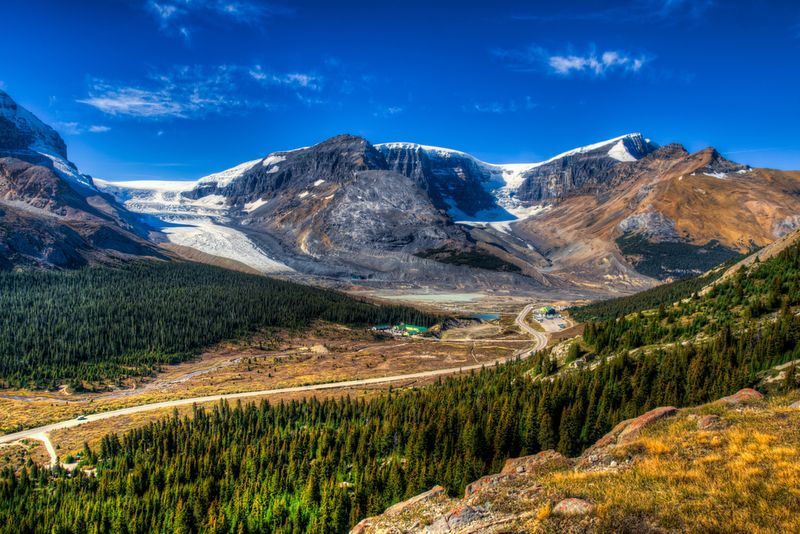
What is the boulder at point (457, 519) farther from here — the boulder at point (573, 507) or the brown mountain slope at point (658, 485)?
the boulder at point (573, 507)

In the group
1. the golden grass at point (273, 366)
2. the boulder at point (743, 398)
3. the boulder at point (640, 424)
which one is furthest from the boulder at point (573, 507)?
the golden grass at point (273, 366)

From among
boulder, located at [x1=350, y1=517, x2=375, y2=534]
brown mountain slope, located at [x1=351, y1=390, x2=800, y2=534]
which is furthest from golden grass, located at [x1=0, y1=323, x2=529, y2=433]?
brown mountain slope, located at [x1=351, y1=390, x2=800, y2=534]

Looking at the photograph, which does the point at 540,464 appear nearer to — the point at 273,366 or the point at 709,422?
the point at 709,422

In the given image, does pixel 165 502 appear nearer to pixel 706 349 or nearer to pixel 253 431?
pixel 253 431

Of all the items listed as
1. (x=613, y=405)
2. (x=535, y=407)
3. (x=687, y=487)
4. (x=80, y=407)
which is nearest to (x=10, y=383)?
(x=80, y=407)

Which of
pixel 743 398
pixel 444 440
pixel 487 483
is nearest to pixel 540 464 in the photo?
pixel 487 483

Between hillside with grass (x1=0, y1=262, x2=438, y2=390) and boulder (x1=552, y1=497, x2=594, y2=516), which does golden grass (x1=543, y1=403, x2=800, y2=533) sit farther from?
hillside with grass (x1=0, y1=262, x2=438, y2=390)
